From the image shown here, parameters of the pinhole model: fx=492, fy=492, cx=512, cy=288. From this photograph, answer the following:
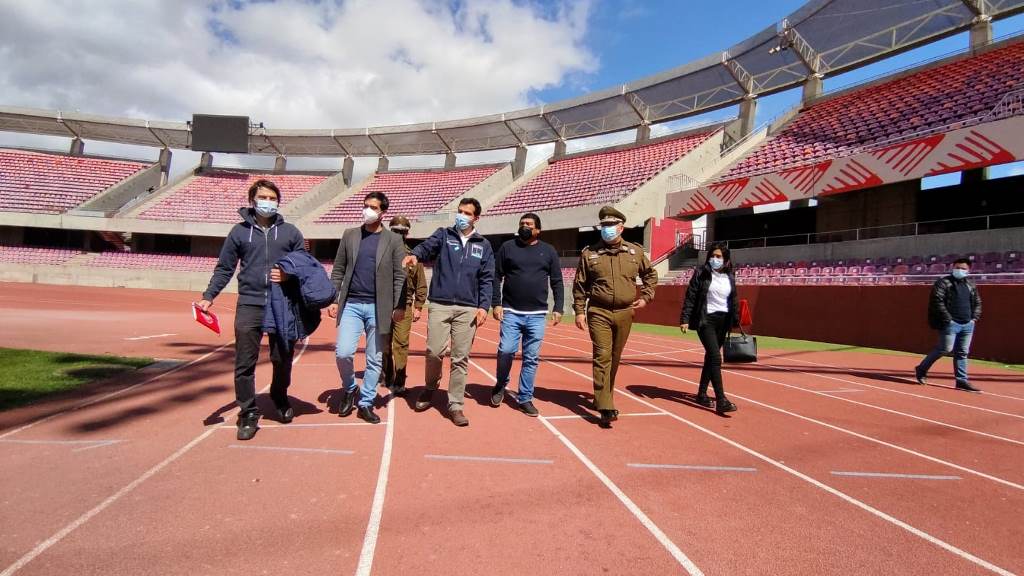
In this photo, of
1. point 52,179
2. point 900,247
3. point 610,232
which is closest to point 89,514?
point 610,232

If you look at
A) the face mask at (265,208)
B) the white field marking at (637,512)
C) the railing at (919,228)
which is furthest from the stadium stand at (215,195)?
the white field marking at (637,512)

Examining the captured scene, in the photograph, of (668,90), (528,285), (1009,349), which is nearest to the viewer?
(528,285)

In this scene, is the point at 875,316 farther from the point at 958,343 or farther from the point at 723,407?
the point at 723,407

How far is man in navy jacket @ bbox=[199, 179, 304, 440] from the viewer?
3.59 meters

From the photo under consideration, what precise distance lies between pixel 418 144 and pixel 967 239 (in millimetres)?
29564

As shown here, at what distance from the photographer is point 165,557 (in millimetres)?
2045

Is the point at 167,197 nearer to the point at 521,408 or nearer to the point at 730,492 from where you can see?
the point at 521,408

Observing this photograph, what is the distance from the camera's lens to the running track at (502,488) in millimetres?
2164

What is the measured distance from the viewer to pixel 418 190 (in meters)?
32.7

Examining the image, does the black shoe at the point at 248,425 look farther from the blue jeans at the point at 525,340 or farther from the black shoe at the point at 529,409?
the black shoe at the point at 529,409

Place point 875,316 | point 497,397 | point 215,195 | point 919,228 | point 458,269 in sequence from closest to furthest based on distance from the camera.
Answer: point 458,269, point 497,397, point 875,316, point 919,228, point 215,195

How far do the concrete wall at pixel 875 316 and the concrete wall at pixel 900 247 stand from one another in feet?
7.34

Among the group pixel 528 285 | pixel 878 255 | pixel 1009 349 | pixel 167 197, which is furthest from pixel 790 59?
pixel 167 197

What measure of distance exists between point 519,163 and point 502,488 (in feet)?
97.6
